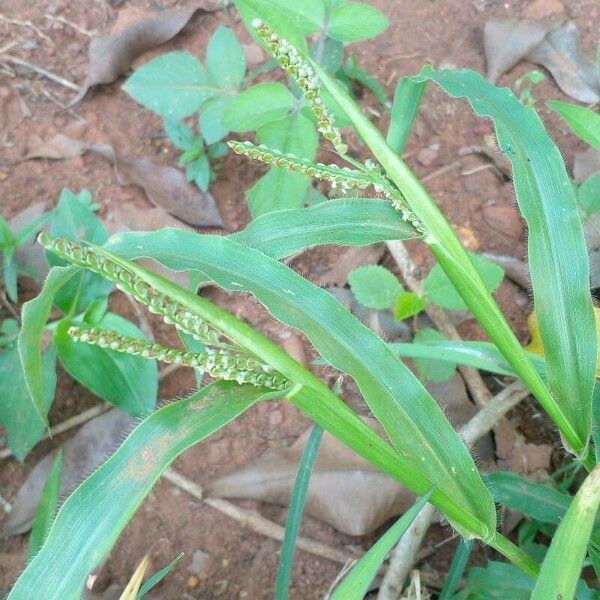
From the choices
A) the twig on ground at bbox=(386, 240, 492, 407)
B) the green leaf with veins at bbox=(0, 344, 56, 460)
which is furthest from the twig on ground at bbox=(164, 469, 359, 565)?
the twig on ground at bbox=(386, 240, 492, 407)

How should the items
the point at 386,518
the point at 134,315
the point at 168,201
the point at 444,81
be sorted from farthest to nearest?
the point at 168,201 < the point at 134,315 < the point at 386,518 < the point at 444,81

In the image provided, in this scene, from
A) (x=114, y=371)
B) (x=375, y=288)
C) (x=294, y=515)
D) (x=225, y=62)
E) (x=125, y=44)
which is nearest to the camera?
(x=294, y=515)

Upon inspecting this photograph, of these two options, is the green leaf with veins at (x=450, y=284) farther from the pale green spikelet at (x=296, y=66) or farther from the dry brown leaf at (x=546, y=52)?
the dry brown leaf at (x=546, y=52)

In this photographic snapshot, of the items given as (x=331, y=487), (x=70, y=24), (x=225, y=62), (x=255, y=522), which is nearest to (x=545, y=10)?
(x=225, y=62)

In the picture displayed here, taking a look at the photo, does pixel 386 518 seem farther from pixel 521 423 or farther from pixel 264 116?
pixel 264 116

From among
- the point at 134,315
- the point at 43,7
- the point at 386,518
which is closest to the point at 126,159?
the point at 134,315

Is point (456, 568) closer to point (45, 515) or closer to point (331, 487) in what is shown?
point (331, 487)
